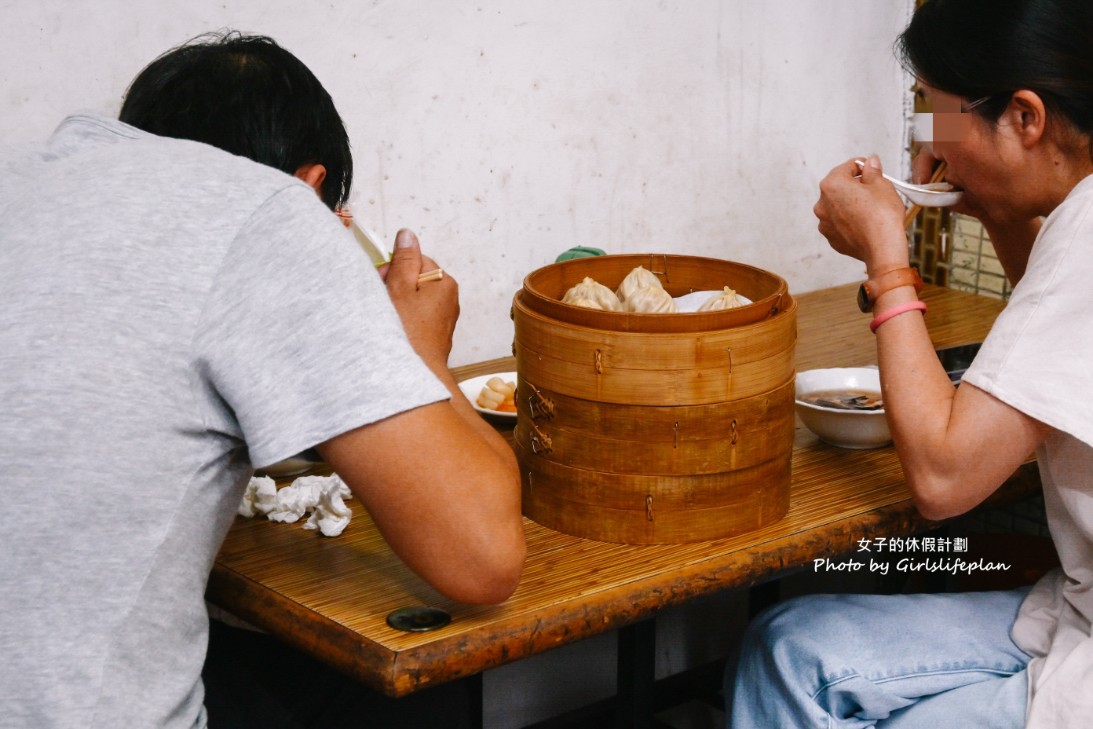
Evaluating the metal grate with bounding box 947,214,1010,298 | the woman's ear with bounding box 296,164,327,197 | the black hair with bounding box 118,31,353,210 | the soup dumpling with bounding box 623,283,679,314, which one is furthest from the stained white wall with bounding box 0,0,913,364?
the soup dumpling with bounding box 623,283,679,314

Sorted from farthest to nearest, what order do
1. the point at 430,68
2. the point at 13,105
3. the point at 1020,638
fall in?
the point at 430,68, the point at 13,105, the point at 1020,638

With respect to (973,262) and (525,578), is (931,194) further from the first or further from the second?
(973,262)

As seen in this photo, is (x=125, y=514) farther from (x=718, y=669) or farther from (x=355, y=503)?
(x=718, y=669)

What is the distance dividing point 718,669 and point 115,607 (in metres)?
1.87

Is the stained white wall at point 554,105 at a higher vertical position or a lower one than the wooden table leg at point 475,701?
higher

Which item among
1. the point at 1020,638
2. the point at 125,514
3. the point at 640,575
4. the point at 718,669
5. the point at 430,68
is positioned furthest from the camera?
the point at 718,669

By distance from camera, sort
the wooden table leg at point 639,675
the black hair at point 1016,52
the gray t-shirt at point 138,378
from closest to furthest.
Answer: the gray t-shirt at point 138,378
the black hair at point 1016,52
the wooden table leg at point 639,675

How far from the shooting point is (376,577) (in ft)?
4.37

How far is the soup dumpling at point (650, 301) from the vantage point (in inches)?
58.6

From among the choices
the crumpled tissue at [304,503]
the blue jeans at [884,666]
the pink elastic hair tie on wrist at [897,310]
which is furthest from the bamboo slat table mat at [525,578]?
the pink elastic hair tie on wrist at [897,310]

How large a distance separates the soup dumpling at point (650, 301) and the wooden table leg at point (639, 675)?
0.60 metres

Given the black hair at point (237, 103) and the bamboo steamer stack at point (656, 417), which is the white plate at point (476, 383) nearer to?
the bamboo steamer stack at point (656, 417)

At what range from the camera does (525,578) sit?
132cm

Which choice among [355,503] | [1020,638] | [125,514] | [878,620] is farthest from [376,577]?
[1020,638]
